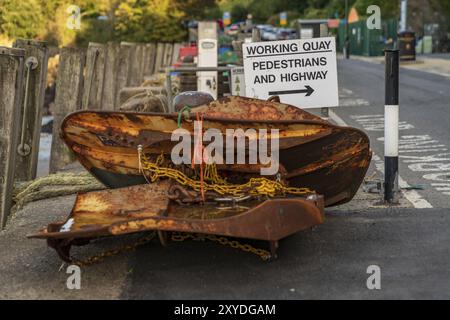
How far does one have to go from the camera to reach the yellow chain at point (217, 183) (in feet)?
22.1

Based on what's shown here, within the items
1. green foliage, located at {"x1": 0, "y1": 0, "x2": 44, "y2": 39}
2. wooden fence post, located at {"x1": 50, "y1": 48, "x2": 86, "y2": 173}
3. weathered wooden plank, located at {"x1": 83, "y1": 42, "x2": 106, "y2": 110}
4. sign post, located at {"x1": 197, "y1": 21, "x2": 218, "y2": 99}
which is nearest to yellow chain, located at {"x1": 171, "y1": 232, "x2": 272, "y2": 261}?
wooden fence post, located at {"x1": 50, "y1": 48, "x2": 86, "y2": 173}

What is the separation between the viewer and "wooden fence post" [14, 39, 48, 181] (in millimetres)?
10367

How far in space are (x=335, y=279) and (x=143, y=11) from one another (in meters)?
57.0

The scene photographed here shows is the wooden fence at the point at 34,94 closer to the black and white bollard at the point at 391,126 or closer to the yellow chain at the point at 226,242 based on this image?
the yellow chain at the point at 226,242

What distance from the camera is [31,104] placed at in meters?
10.6

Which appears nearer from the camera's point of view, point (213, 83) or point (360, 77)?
point (213, 83)

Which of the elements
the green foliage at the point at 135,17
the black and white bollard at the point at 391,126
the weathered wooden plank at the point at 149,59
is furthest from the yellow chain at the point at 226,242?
the green foliage at the point at 135,17

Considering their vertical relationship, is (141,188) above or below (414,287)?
above

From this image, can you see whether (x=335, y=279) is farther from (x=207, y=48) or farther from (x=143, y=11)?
(x=143, y=11)

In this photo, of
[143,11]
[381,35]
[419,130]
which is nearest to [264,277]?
[419,130]

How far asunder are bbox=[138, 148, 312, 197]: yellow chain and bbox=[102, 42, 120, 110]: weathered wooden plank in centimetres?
911

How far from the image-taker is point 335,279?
19.1ft

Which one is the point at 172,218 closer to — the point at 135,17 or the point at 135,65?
the point at 135,65

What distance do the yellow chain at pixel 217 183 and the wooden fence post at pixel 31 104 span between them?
379 cm
